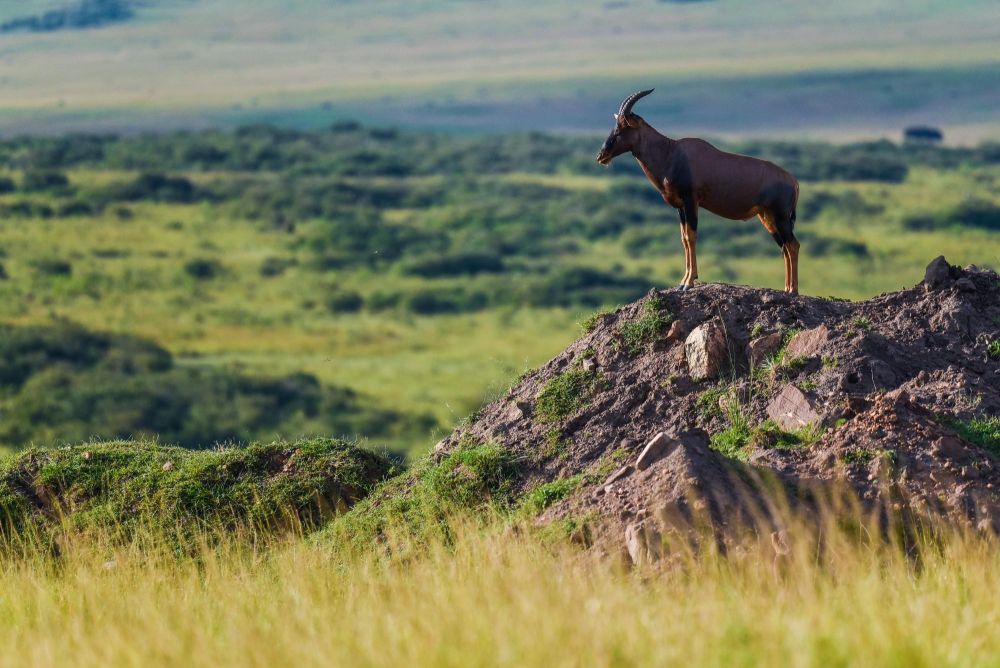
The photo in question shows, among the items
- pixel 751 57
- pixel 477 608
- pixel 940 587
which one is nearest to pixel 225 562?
pixel 477 608

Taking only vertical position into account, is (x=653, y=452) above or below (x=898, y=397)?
below

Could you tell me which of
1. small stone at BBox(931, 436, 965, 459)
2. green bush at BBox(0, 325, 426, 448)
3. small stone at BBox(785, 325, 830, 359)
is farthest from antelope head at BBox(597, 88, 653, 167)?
green bush at BBox(0, 325, 426, 448)

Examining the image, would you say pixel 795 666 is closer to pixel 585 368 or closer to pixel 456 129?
pixel 585 368

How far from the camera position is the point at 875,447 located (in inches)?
393

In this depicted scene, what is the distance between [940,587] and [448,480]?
151 inches

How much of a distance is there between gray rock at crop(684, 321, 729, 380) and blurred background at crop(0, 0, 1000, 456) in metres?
1.91

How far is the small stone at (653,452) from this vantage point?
10023 mm

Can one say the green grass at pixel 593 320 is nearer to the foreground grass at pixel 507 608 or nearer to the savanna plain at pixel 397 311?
the savanna plain at pixel 397 311

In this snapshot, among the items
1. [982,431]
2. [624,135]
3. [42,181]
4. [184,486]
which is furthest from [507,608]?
[42,181]

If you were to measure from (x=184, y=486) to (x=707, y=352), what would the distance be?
367 cm

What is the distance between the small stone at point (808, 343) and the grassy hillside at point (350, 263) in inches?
882

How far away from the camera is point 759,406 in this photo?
433 inches

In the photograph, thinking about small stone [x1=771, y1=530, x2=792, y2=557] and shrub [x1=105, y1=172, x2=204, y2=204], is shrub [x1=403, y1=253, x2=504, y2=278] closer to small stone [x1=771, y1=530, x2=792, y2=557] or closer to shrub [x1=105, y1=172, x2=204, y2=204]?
shrub [x1=105, y1=172, x2=204, y2=204]

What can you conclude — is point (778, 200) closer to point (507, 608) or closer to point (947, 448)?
point (947, 448)
